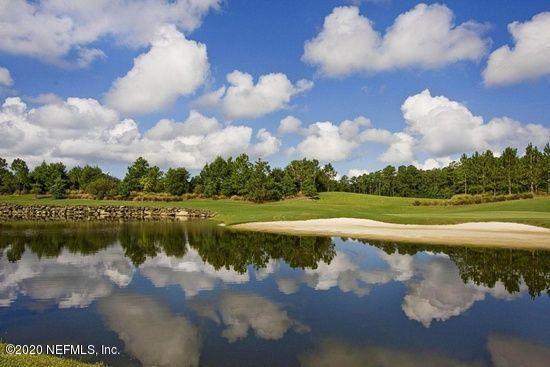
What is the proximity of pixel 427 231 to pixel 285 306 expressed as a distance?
29874mm

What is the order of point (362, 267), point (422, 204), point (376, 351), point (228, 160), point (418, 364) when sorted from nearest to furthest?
point (418, 364) < point (376, 351) < point (362, 267) < point (422, 204) < point (228, 160)

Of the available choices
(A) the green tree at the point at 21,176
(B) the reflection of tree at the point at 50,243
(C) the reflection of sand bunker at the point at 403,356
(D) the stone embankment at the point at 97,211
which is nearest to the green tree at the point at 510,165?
(D) the stone embankment at the point at 97,211

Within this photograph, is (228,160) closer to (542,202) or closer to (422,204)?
(422,204)

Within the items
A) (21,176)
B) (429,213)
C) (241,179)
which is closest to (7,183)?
(21,176)

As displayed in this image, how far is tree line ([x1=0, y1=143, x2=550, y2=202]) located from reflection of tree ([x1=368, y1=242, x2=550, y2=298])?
3028 inches

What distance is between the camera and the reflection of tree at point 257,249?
89.6 ft

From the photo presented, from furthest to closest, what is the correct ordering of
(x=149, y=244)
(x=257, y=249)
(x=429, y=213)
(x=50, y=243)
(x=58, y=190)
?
(x=58, y=190), (x=429, y=213), (x=149, y=244), (x=50, y=243), (x=257, y=249)

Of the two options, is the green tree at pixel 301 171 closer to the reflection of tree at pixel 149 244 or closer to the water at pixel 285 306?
the reflection of tree at pixel 149 244

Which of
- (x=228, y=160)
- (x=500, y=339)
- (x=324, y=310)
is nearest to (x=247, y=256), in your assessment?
(x=324, y=310)

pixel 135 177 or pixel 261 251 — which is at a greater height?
pixel 135 177

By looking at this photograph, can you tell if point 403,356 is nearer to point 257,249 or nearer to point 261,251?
point 261,251

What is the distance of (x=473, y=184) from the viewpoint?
132625mm

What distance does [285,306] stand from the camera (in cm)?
1659

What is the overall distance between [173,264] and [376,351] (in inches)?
689
